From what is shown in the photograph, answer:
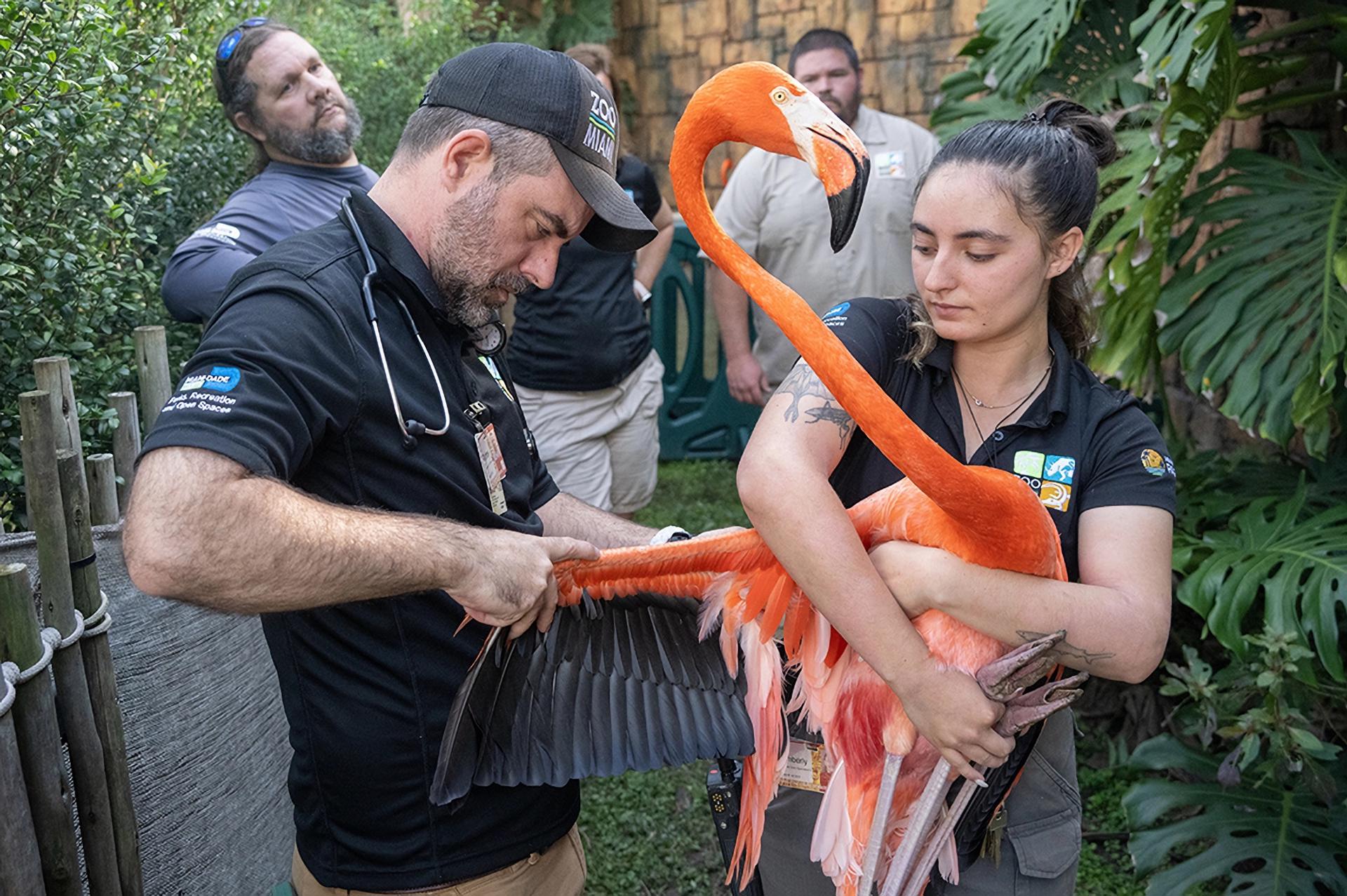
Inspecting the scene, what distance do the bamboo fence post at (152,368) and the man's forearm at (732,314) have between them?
2567mm

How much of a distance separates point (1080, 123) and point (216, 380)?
4.78 feet

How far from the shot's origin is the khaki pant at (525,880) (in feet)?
5.99

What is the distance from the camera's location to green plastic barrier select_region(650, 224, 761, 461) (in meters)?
7.28

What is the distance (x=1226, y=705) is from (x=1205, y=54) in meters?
1.77

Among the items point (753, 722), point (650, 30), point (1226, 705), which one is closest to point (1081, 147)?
point (753, 722)

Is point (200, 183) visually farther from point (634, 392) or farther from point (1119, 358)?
point (1119, 358)

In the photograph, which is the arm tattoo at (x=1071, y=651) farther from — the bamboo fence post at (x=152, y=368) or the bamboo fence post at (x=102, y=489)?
the bamboo fence post at (x=152, y=368)

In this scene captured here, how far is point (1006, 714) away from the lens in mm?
1688

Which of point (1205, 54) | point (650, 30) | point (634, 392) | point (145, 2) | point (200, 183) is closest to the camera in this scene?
point (1205, 54)

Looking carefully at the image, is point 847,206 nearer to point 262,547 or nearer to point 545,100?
point 545,100

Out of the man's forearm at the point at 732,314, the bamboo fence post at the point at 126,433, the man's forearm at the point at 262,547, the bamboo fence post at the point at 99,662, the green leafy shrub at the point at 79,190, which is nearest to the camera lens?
the man's forearm at the point at 262,547

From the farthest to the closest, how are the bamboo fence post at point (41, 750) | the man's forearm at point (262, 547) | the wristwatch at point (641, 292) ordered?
the wristwatch at point (641, 292) → the bamboo fence post at point (41, 750) → the man's forearm at point (262, 547)

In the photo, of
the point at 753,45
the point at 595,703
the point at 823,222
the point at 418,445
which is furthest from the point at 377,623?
the point at 753,45

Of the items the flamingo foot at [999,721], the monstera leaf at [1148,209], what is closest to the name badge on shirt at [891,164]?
→ the monstera leaf at [1148,209]
